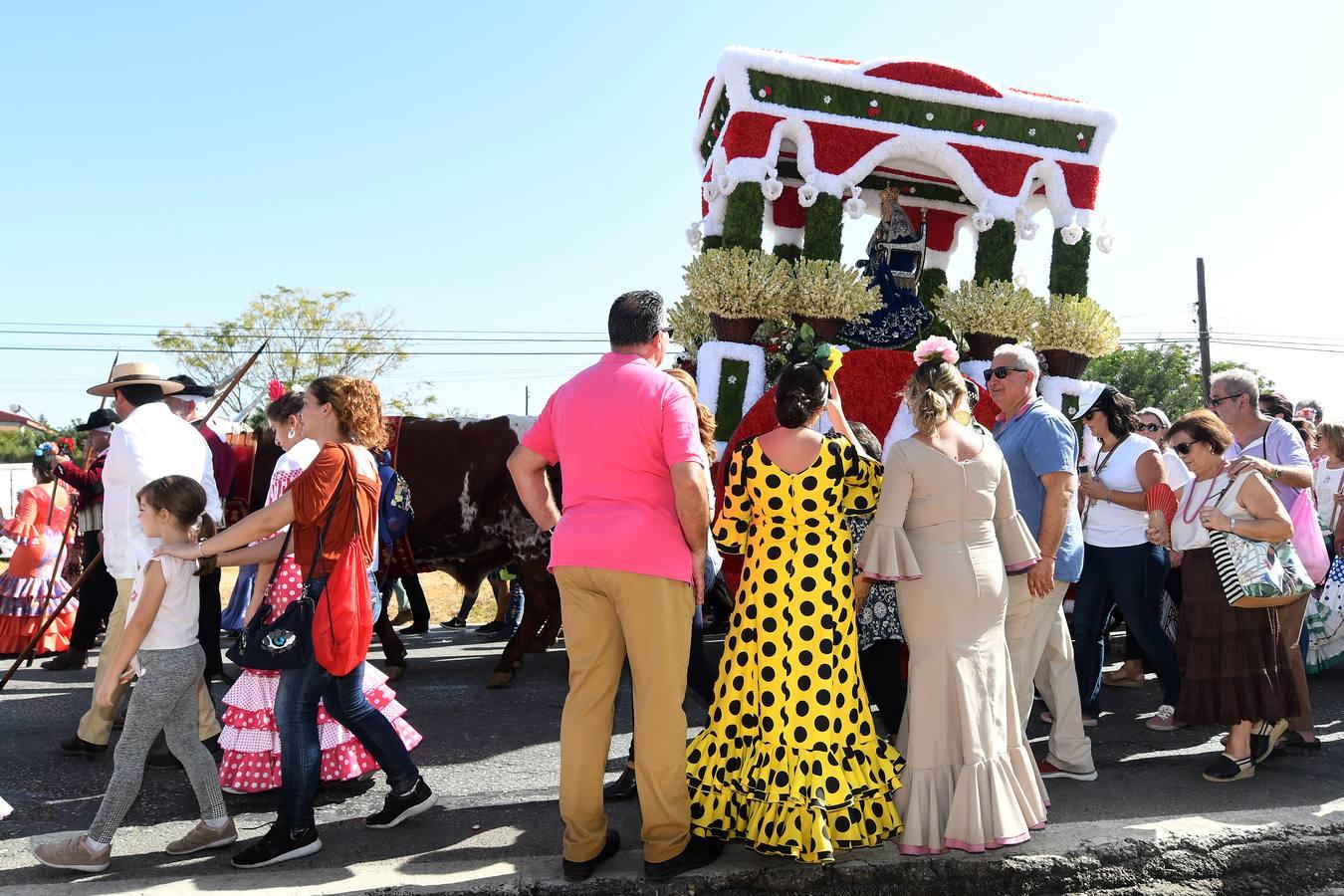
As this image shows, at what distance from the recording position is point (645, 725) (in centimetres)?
333

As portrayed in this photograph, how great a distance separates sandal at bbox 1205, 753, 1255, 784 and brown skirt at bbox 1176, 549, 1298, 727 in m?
0.16

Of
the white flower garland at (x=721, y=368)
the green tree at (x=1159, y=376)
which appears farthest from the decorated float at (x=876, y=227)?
the green tree at (x=1159, y=376)

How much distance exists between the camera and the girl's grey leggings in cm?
345

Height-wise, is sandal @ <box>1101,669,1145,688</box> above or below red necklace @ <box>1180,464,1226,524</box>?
below

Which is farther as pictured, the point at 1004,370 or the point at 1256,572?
the point at 1256,572

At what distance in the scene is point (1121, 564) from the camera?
5418mm

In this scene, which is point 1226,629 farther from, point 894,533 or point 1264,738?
point 894,533

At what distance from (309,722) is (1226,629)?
390cm

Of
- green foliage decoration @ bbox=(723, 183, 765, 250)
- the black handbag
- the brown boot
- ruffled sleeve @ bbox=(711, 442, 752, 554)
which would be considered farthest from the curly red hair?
the brown boot

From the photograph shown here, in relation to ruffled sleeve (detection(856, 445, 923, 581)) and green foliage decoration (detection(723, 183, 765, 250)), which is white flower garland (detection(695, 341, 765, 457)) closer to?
green foliage decoration (detection(723, 183, 765, 250))

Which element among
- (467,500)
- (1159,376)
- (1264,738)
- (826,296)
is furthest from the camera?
(1159,376)

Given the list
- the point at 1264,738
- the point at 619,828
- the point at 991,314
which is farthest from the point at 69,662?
the point at 1264,738

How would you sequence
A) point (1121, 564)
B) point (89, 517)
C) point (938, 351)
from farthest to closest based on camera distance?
point (89, 517), point (1121, 564), point (938, 351)

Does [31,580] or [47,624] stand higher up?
[47,624]
